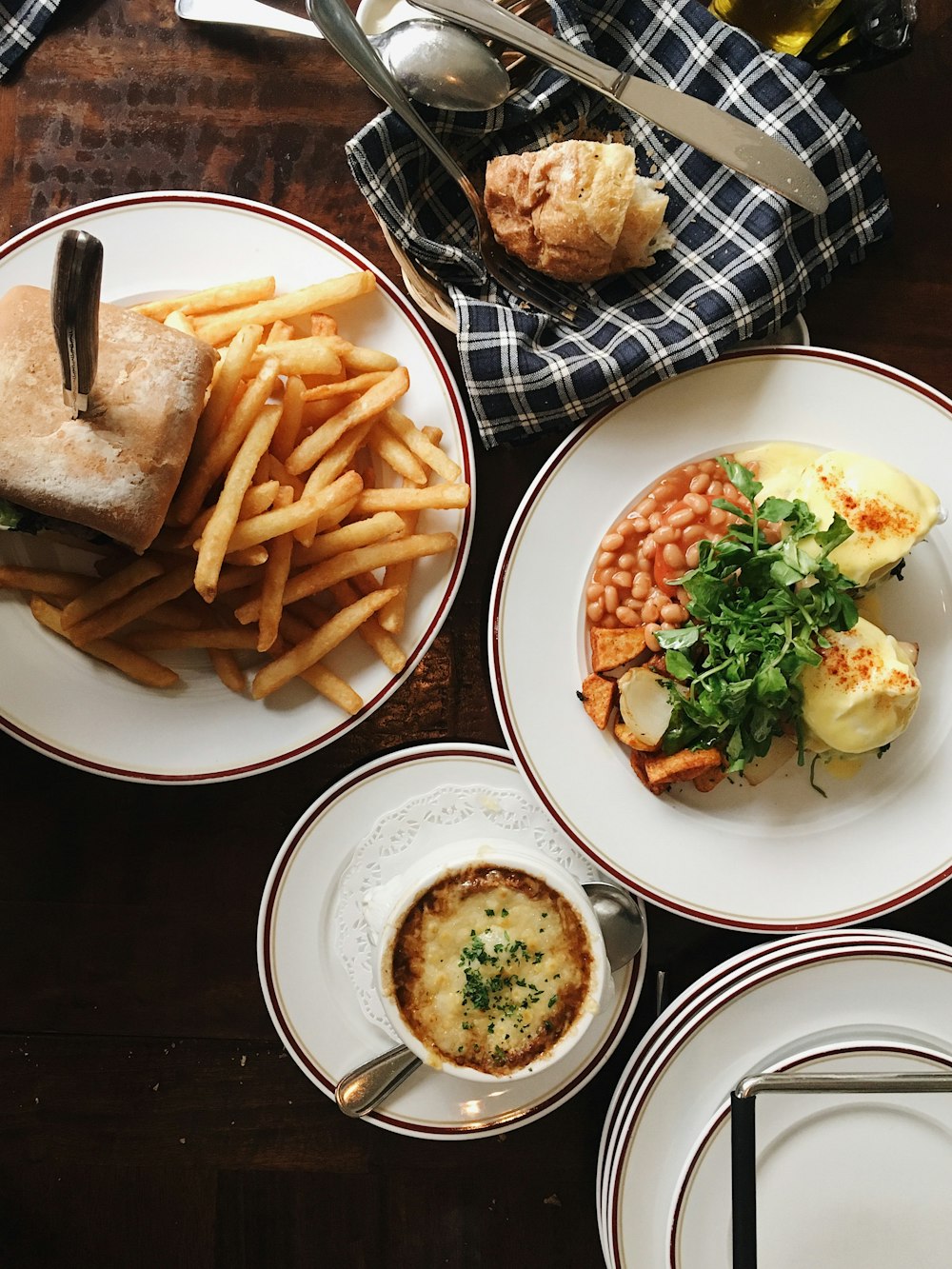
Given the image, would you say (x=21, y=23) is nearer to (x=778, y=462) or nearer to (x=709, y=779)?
(x=778, y=462)

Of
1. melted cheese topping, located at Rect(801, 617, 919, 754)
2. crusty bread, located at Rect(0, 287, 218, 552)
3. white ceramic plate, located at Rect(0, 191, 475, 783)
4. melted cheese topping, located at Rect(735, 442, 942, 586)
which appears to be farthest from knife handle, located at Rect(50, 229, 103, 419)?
melted cheese topping, located at Rect(801, 617, 919, 754)

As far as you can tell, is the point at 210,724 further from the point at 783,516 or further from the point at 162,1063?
the point at 783,516

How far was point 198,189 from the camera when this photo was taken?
2422 millimetres

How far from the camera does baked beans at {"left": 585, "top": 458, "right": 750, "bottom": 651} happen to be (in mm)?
2240

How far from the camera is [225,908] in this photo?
2.49 m

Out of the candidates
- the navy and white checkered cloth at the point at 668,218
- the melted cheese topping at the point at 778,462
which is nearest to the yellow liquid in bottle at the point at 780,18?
the navy and white checkered cloth at the point at 668,218

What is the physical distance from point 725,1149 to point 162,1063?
143 cm

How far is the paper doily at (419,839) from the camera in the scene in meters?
2.34

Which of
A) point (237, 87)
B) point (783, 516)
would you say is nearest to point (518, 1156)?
point (783, 516)

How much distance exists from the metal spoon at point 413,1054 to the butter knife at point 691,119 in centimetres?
164

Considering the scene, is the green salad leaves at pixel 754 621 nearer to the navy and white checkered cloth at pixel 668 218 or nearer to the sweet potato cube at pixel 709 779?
the sweet potato cube at pixel 709 779

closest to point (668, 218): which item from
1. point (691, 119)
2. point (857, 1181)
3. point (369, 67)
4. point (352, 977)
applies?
point (691, 119)

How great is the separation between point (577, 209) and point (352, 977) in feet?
6.06

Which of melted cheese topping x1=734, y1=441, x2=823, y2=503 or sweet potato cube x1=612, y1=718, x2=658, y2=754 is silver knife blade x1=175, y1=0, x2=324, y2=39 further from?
sweet potato cube x1=612, y1=718, x2=658, y2=754
